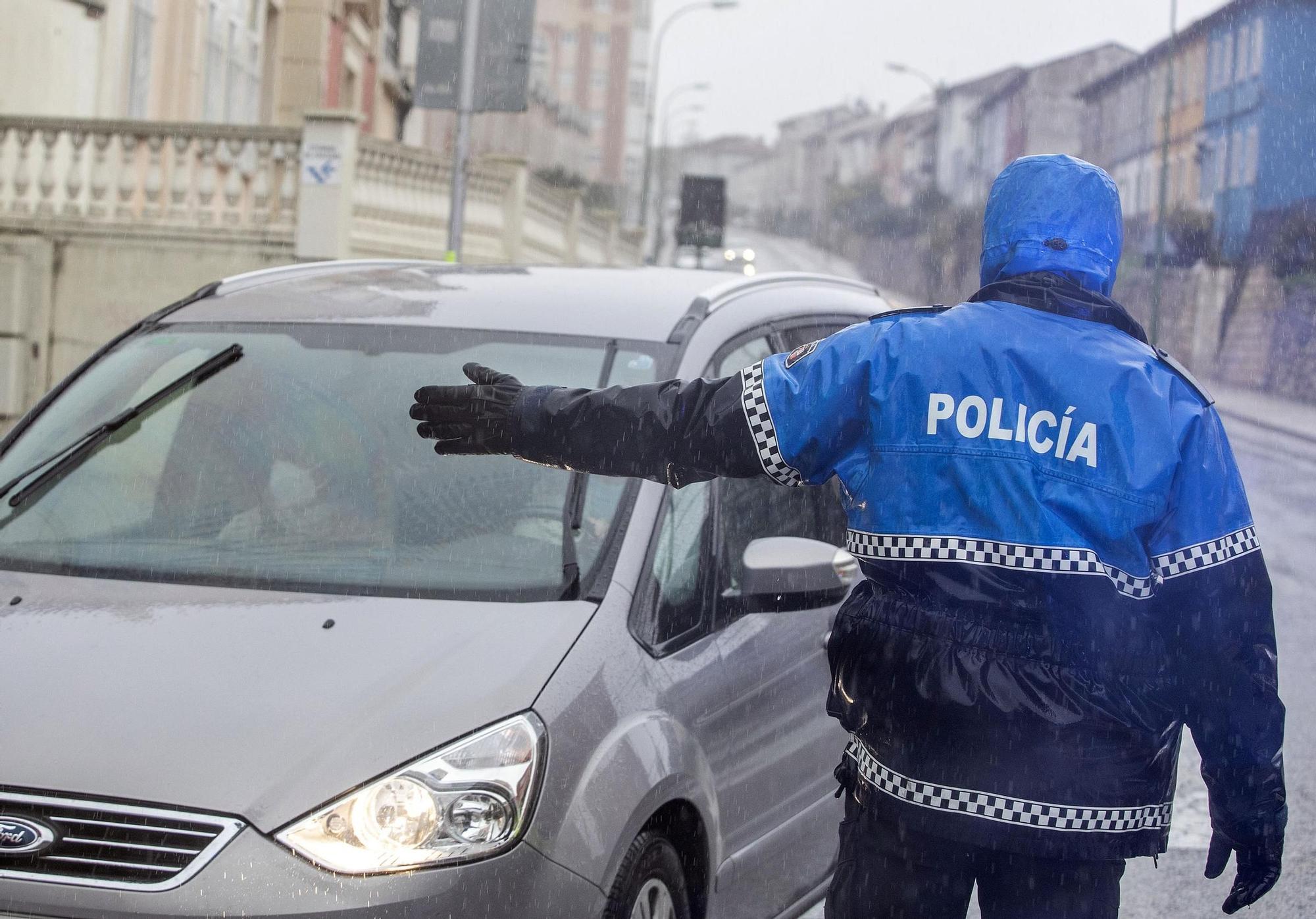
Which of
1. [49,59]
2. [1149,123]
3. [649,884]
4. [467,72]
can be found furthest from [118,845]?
[1149,123]

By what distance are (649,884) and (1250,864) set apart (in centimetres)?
112

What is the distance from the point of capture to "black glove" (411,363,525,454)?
2.67 metres

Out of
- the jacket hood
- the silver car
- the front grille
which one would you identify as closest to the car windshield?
the silver car

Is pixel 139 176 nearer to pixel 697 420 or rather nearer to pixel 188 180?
pixel 188 180

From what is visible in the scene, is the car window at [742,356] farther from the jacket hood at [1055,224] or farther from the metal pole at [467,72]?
the metal pole at [467,72]

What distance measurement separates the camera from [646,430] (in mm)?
2545

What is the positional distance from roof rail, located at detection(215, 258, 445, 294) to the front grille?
2.12 metres

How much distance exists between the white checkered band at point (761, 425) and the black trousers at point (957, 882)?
0.57 m

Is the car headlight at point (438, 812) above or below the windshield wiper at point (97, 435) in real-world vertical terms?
below

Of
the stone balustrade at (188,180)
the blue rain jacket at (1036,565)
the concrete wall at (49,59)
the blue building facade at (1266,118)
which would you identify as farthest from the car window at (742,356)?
the blue building facade at (1266,118)

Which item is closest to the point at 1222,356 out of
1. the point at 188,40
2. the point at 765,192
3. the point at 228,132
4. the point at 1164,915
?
the point at 188,40

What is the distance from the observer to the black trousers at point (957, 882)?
2.39 metres

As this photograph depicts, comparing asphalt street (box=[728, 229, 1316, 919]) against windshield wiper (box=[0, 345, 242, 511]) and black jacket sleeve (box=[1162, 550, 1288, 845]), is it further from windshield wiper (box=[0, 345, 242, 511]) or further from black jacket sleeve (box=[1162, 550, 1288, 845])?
windshield wiper (box=[0, 345, 242, 511])

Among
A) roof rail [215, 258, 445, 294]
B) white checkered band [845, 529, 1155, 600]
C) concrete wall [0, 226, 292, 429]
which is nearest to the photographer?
white checkered band [845, 529, 1155, 600]
